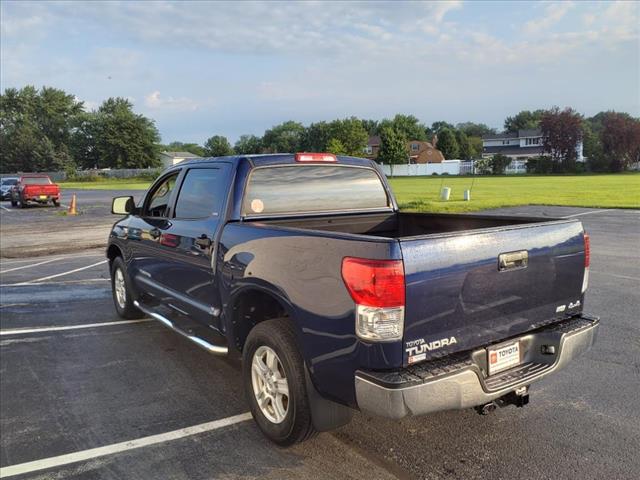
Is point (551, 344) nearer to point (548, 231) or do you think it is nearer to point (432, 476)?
point (548, 231)

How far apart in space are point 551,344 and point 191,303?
2807 millimetres

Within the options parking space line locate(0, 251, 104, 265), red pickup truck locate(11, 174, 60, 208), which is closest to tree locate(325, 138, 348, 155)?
red pickup truck locate(11, 174, 60, 208)

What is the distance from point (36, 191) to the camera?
91.7 feet

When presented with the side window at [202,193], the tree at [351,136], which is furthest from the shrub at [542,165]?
the side window at [202,193]

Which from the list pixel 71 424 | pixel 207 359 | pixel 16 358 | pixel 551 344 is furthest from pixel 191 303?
pixel 551 344

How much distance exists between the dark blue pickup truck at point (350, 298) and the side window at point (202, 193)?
0.02m

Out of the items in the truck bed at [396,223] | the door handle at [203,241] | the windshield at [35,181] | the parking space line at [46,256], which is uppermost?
the windshield at [35,181]

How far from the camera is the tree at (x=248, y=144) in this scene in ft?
355

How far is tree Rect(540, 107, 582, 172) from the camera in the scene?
72.4m

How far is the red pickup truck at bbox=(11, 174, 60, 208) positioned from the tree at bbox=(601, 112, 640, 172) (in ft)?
224

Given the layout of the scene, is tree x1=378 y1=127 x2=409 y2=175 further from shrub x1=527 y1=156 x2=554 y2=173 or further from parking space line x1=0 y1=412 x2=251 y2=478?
parking space line x1=0 y1=412 x2=251 y2=478

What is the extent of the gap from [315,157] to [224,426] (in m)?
2.33

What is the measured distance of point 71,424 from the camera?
3.70 m

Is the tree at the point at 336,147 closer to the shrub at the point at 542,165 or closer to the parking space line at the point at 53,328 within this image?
the shrub at the point at 542,165
